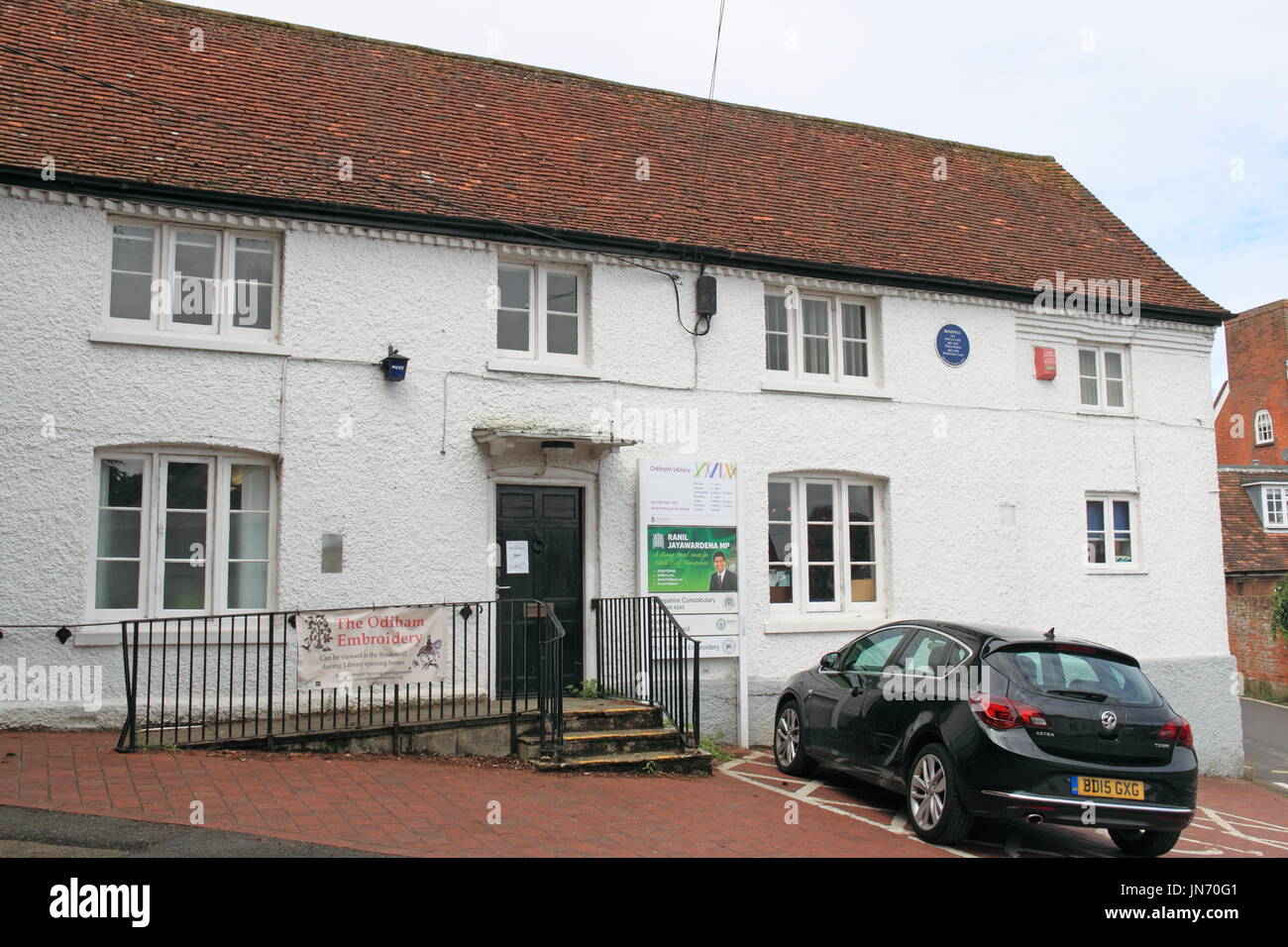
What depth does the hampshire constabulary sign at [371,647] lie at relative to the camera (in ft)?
31.6

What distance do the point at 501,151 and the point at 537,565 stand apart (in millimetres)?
5120

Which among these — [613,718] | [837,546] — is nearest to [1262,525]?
[837,546]

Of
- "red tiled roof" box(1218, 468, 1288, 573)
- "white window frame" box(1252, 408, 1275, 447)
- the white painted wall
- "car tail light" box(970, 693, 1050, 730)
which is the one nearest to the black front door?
the white painted wall

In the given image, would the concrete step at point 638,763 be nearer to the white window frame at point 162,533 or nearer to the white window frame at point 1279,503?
the white window frame at point 162,533

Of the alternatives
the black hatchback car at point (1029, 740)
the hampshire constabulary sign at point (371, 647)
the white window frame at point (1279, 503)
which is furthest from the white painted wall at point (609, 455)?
the white window frame at point (1279, 503)

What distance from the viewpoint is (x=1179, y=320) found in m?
15.6

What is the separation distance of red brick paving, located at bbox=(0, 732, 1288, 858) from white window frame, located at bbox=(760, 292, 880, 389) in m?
5.31

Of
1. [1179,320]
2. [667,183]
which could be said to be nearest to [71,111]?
[667,183]

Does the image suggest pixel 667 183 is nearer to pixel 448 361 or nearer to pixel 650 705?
pixel 448 361

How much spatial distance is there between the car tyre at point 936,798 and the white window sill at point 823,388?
5.83 meters

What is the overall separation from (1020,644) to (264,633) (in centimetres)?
698

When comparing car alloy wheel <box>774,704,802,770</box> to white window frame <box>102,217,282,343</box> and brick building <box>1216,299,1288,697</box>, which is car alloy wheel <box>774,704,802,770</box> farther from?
brick building <box>1216,299,1288,697</box>

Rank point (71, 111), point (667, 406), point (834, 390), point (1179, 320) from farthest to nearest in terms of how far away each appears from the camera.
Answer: point (1179, 320), point (834, 390), point (667, 406), point (71, 111)

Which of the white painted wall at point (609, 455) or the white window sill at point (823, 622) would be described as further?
the white window sill at point (823, 622)
